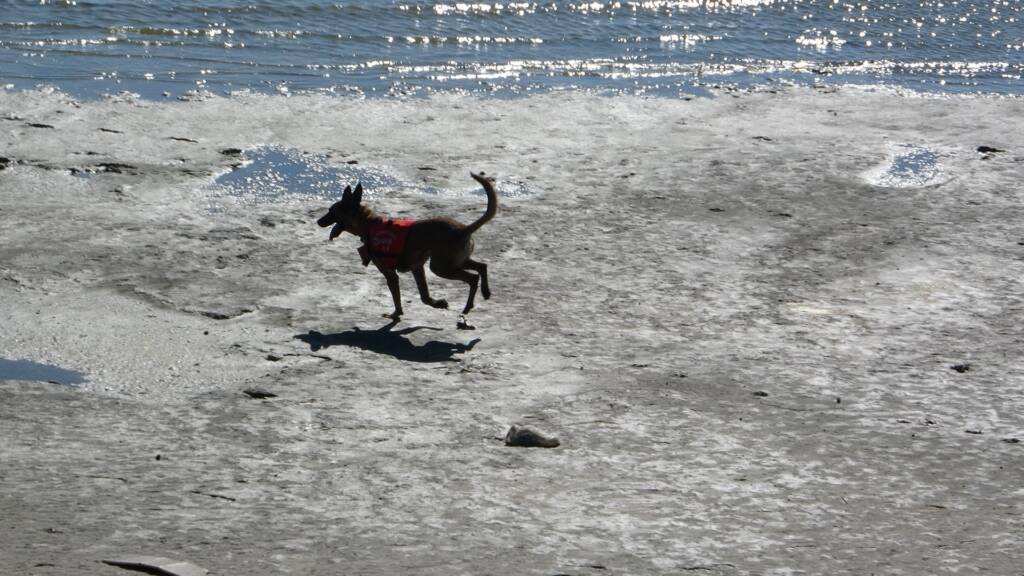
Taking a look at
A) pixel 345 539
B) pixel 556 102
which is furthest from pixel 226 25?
pixel 345 539

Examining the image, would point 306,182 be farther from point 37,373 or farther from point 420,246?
point 37,373

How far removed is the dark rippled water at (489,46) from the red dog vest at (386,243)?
623 centimetres

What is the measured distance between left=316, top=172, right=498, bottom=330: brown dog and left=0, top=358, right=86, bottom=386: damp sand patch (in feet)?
6.23

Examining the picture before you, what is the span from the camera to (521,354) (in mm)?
7895

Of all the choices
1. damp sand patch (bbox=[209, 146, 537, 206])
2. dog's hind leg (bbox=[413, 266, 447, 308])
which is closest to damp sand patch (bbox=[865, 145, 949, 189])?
damp sand patch (bbox=[209, 146, 537, 206])

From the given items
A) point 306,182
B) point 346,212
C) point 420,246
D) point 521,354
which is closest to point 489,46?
point 306,182

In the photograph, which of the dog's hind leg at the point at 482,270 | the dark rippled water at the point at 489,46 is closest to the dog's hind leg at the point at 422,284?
the dog's hind leg at the point at 482,270

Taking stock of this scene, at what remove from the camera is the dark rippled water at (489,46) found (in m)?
15.2

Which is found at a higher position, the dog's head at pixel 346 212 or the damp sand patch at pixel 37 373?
the dog's head at pixel 346 212

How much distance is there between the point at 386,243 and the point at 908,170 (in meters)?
5.71

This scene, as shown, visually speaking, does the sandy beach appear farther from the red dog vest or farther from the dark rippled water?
the dark rippled water

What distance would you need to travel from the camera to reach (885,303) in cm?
888

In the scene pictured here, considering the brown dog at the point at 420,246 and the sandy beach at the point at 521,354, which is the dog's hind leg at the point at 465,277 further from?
the sandy beach at the point at 521,354

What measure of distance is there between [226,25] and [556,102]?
5454mm
